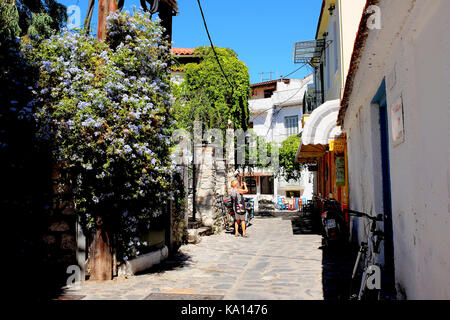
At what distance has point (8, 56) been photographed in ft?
18.7

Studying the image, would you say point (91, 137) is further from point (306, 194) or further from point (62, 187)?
point (306, 194)

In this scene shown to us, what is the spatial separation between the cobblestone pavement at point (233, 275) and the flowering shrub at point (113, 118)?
771mm

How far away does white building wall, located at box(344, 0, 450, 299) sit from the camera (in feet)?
9.05

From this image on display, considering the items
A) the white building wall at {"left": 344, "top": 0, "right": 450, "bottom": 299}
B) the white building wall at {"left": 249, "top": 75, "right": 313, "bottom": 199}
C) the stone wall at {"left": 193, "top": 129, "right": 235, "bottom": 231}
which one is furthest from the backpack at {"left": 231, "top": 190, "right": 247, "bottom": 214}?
the white building wall at {"left": 249, "top": 75, "right": 313, "bottom": 199}

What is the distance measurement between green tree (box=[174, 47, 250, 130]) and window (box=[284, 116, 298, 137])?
71.6 ft

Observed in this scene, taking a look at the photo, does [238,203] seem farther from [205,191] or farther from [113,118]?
[113,118]

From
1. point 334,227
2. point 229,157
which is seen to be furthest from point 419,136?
point 229,157

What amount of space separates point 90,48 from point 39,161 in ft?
6.36

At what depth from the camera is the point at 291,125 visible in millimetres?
37656

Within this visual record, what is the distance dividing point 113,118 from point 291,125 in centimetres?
3327

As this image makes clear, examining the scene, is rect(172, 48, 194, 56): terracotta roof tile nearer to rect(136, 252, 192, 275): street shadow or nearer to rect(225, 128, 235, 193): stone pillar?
rect(225, 128, 235, 193): stone pillar

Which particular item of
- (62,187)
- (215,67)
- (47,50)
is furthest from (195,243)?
(215,67)

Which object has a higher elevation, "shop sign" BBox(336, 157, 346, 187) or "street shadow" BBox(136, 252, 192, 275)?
"shop sign" BBox(336, 157, 346, 187)

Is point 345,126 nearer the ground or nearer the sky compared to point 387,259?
nearer the sky
